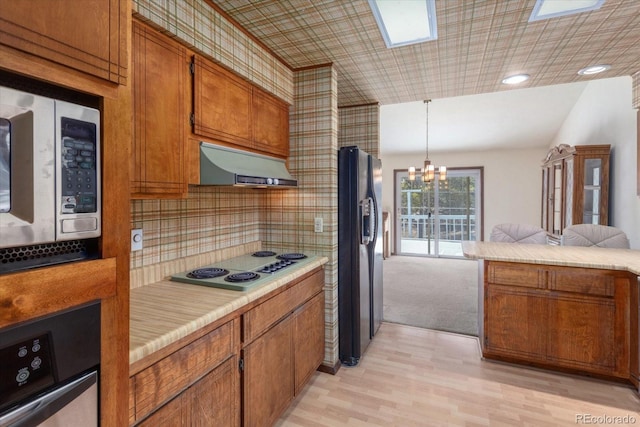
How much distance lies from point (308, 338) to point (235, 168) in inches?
48.6

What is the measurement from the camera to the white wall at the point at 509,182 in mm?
6516

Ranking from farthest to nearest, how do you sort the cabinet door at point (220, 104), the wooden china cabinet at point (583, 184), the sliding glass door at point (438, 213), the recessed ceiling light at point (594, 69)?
1. the sliding glass door at point (438, 213)
2. the wooden china cabinet at point (583, 184)
3. the recessed ceiling light at point (594, 69)
4. the cabinet door at point (220, 104)

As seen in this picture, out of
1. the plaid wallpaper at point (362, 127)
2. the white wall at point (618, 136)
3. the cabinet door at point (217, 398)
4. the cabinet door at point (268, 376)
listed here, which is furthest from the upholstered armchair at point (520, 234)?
the cabinet door at point (217, 398)

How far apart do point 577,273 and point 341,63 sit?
2.34 m

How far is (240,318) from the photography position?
4.96 feet

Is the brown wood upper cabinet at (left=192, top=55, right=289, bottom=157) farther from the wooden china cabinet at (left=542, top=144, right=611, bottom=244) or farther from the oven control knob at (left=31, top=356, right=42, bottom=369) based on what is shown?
the wooden china cabinet at (left=542, top=144, right=611, bottom=244)

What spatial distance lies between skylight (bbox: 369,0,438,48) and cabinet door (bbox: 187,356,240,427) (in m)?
1.97

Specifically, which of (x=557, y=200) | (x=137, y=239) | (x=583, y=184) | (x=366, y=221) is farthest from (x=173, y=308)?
(x=557, y=200)

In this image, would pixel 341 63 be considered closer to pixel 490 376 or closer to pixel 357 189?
pixel 357 189

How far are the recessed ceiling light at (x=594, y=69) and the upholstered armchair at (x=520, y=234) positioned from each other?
1.56 meters

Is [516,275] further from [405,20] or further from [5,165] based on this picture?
[5,165]

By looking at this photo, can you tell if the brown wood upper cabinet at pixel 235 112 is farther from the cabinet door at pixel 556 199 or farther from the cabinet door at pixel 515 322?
the cabinet door at pixel 556 199

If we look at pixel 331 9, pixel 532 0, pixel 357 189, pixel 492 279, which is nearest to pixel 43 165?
pixel 331 9

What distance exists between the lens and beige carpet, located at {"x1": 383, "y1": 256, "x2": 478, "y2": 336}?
354cm
